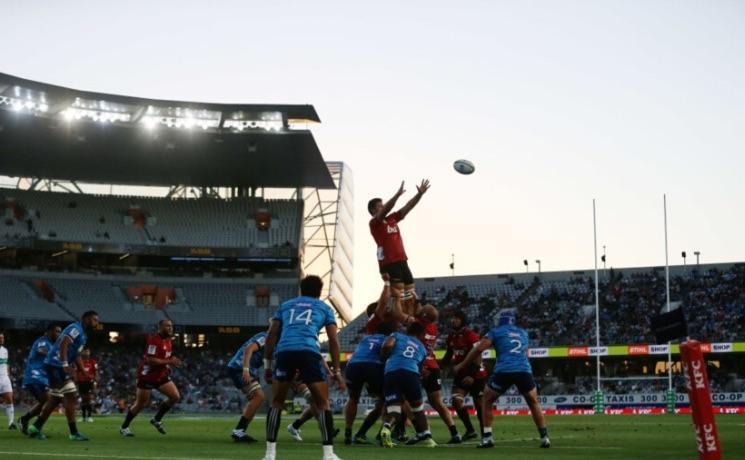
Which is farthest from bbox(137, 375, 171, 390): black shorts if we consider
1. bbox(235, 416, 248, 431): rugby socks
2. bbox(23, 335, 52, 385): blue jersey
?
bbox(235, 416, 248, 431): rugby socks

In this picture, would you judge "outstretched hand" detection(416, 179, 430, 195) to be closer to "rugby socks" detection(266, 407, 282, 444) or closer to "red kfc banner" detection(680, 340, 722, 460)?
"rugby socks" detection(266, 407, 282, 444)

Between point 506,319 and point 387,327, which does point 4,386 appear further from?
point 506,319

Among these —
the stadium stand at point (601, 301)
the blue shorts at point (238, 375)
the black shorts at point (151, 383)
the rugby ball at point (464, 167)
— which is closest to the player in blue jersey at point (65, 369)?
the black shorts at point (151, 383)

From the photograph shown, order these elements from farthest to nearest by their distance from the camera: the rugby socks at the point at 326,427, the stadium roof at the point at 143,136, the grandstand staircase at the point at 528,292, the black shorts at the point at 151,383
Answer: the grandstand staircase at the point at 528,292 < the stadium roof at the point at 143,136 < the black shorts at the point at 151,383 < the rugby socks at the point at 326,427

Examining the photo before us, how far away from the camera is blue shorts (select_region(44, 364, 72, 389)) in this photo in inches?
821

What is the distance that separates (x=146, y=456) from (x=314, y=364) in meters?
3.66

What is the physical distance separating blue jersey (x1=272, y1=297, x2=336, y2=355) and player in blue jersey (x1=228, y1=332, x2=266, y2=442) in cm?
713

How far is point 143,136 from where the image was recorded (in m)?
68.2

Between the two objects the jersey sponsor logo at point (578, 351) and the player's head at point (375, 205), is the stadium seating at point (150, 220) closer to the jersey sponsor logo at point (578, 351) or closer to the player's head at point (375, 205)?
the jersey sponsor logo at point (578, 351)

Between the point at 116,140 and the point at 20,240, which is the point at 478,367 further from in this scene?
the point at 20,240

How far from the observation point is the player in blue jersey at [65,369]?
2061 cm

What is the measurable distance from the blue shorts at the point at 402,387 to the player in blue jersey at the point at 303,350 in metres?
5.20

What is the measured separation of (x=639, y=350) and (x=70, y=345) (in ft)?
152

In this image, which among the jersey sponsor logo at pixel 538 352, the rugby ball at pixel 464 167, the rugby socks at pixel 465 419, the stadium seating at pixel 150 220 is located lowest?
the jersey sponsor logo at pixel 538 352
